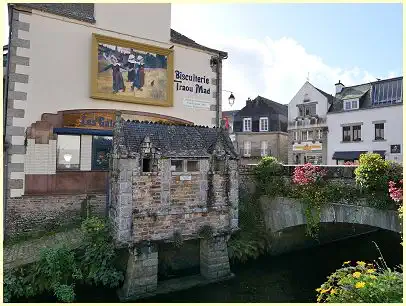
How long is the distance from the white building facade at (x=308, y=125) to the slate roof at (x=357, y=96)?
0.61 meters

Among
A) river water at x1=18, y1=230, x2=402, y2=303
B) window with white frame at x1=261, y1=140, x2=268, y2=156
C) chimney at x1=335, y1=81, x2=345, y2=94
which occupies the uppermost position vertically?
chimney at x1=335, y1=81, x2=345, y2=94

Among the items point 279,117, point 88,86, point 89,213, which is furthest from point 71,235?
point 279,117

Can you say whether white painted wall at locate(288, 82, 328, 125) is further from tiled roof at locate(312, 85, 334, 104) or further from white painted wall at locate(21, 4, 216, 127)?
white painted wall at locate(21, 4, 216, 127)

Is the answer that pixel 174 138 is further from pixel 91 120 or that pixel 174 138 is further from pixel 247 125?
pixel 247 125

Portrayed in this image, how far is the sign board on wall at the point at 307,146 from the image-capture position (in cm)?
2855

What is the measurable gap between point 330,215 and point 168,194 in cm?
539

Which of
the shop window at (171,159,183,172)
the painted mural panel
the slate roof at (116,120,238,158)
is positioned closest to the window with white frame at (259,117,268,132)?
the painted mural panel

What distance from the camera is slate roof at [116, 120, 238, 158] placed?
10070 millimetres

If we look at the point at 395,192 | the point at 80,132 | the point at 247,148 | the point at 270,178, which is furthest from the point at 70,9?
the point at 247,148

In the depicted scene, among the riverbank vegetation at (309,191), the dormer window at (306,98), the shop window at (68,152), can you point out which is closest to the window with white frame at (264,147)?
the dormer window at (306,98)

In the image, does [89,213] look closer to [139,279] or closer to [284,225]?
[139,279]

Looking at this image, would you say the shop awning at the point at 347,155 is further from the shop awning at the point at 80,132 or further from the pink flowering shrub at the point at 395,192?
the shop awning at the point at 80,132

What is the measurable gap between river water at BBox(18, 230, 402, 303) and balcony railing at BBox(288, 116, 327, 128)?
14447 millimetres

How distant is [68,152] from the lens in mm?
12688
